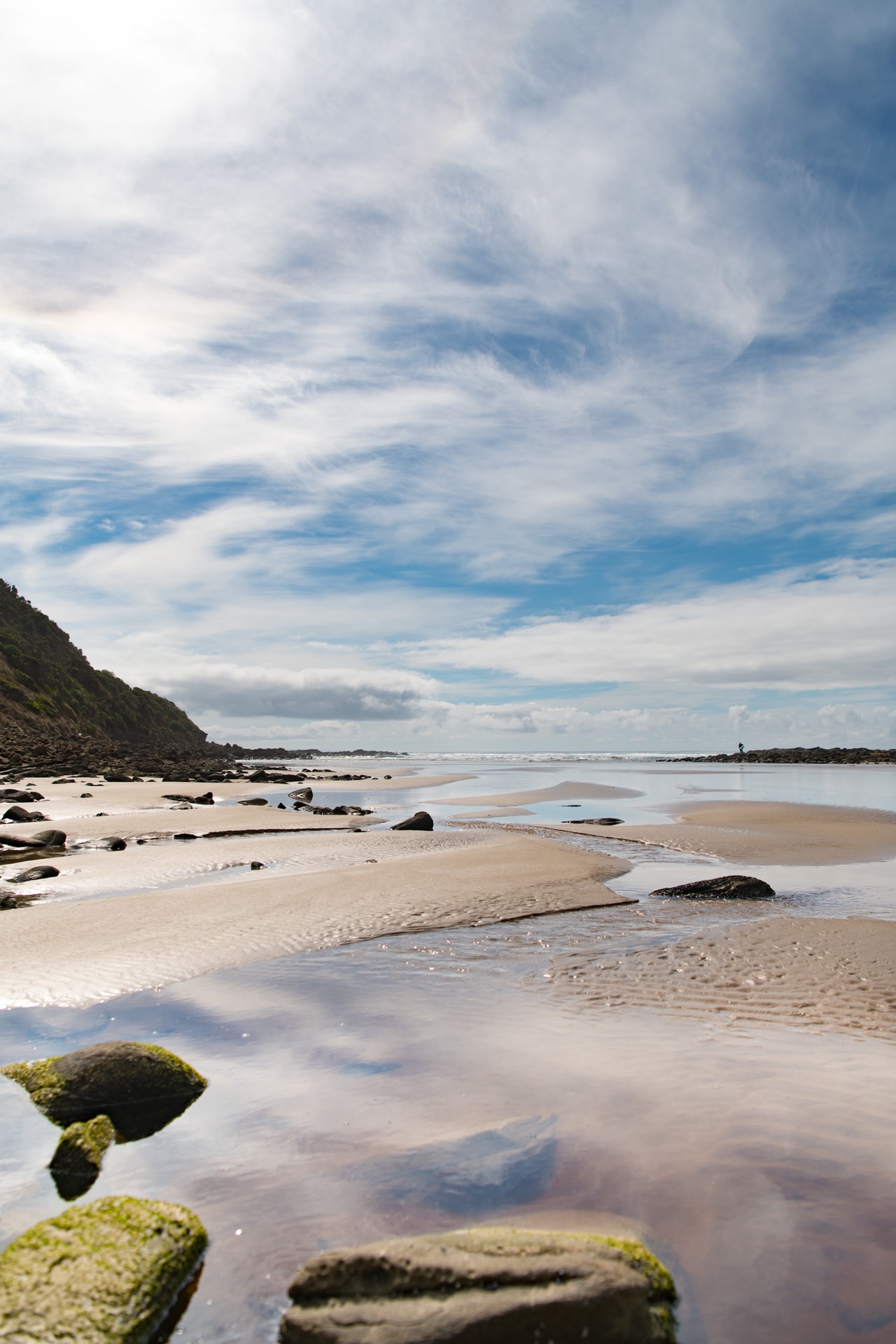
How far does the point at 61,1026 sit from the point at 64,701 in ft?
237

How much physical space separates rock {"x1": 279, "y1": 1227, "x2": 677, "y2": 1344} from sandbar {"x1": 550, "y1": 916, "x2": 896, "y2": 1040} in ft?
12.5

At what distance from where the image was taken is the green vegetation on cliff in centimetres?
6178

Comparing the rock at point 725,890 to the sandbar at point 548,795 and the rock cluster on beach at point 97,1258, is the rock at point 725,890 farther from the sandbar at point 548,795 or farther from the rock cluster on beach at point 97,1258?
the sandbar at point 548,795

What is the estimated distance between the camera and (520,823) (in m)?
23.2

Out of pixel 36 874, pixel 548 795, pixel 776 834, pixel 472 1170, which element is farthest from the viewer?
pixel 548 795

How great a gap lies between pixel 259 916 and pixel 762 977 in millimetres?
5997

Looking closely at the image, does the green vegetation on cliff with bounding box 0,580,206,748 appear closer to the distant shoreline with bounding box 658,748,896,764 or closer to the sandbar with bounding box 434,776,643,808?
the sandbar with bounding box 434,776,643,808

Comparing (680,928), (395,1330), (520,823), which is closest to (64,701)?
(520,823)

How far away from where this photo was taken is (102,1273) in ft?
9.94

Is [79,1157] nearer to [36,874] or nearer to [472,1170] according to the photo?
[472,1170]

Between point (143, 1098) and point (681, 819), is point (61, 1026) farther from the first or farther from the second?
point (681, 819)

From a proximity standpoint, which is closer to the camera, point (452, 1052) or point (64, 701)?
point (452, 1052)

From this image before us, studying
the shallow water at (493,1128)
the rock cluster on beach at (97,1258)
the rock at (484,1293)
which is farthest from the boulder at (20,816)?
the rock at (484,1293)

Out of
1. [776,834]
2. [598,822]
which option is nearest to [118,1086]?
[598,822]
